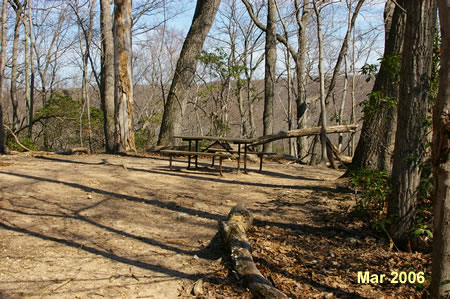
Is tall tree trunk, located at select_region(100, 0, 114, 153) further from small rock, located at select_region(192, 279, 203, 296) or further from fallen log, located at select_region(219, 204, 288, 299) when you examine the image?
small rock, located at select_region(192, 279, 203, 296)

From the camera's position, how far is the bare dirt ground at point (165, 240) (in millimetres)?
2768

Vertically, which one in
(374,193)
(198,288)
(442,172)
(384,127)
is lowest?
(198,288)

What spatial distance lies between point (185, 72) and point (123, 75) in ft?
7.44

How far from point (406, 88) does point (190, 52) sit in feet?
28.3

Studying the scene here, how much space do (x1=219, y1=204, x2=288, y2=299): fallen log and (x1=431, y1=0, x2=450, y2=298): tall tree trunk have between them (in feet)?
3.26

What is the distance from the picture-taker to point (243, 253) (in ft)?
10.2

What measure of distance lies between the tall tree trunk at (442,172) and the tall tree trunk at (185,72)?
928cm

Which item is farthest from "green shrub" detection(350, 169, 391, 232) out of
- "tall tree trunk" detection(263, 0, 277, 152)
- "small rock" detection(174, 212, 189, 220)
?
"tall tree trunk" detection(263, 0, 277, 152)

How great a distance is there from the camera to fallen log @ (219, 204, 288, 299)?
256 centimetres

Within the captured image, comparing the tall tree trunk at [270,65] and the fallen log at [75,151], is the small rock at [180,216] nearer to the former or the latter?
the fallen log at [75,151]

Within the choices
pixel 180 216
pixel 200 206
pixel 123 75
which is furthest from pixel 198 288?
pixel 123 75

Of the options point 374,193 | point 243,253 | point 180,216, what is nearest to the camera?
point 243,253

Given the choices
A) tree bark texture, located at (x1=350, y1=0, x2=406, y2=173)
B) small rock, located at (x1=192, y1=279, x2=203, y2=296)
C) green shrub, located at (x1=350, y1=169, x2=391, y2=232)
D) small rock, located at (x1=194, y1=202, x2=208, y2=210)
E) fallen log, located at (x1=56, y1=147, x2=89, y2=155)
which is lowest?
small rock, located at (x1=192, y1=279, x2=203, y2=296)

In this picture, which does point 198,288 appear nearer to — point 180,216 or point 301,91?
point 180,216
